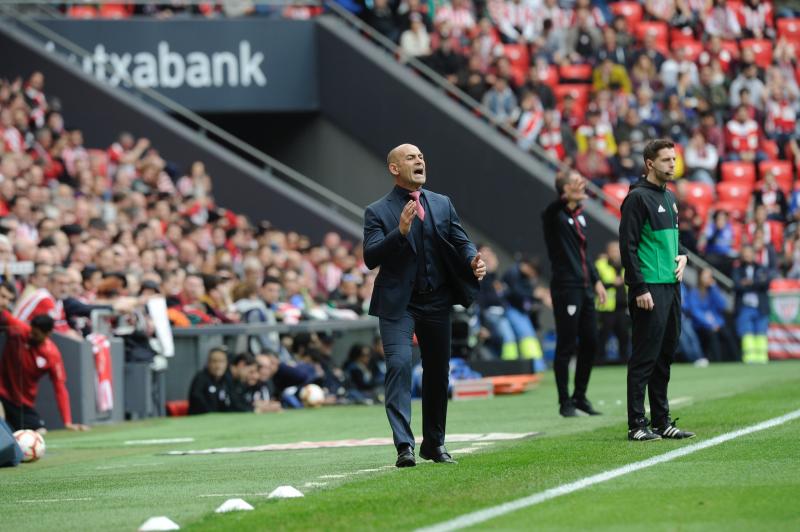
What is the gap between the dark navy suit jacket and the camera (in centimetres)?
1087

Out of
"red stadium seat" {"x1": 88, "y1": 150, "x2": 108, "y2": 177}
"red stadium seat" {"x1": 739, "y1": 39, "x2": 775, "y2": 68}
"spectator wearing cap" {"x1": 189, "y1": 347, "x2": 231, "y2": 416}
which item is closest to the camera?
"spectator wearing cap" {"x1": 189, "y1": 347, "x2": 231, "y2": 416}

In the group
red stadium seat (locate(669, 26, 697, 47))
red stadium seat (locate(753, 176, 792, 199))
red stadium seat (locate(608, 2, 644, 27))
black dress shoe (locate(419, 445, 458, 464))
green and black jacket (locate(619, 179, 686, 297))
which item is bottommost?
black dress shoe (locate(419, 445, 458, 464))

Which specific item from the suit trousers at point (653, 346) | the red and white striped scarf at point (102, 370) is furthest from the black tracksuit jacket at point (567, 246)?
the red and white striped scarf at point (102, 370)

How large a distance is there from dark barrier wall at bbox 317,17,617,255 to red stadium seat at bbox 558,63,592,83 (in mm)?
2923

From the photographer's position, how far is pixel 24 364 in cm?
1700

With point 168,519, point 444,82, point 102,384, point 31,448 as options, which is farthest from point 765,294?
point 168,519

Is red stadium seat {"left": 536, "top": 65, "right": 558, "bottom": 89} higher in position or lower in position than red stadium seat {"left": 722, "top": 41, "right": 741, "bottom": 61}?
lower

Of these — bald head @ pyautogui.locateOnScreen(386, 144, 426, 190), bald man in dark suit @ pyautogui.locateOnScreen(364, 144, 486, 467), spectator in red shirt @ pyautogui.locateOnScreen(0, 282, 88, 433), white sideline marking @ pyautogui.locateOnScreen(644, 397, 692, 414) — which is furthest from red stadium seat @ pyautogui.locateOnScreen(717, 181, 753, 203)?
bald head @ pyautogui.locateOnScreen(386, 144, 426, 190)

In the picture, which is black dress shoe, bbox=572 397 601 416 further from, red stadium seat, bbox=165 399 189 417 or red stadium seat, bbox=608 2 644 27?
red stadium seat, bbox=608 2 644 27

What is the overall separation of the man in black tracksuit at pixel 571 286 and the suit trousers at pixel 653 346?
3.22m

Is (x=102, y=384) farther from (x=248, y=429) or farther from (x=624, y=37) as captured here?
(x=624, y=37)

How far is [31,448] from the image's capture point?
13.6m

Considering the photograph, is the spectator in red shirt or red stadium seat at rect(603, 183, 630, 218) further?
red stadium seat at rect(603, 183, 630, 218)

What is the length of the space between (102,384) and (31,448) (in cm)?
488
